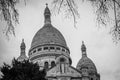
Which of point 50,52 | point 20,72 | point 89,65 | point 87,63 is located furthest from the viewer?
point 87,63

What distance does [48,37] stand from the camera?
168ft

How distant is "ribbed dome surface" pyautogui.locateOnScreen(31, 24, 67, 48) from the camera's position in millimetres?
49981

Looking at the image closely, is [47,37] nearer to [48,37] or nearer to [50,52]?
[48,37]

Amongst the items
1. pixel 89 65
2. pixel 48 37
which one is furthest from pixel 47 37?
pixel 89 65

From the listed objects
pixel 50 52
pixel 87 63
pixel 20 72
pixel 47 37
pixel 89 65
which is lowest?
pixel 20 72

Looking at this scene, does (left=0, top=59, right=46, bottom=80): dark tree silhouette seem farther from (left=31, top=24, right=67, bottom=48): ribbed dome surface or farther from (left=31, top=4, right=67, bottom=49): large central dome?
(left=31, top=24, right=67, bottom=48): ribbed dome surface

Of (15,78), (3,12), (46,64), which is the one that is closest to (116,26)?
(3,12)

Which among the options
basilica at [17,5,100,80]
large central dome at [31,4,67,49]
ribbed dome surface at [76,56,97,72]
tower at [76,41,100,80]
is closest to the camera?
basilica at [17,5,100,80]

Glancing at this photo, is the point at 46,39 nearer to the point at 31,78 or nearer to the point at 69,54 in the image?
the point at 69,54

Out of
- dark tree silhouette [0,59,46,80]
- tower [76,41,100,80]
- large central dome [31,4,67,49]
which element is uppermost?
large central dome [31,4,67,49]

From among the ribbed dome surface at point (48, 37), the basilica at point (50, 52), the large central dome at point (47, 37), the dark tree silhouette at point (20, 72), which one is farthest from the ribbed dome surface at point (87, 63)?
the dark tree silhouette at point (20, 72)

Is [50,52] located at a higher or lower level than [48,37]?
lower

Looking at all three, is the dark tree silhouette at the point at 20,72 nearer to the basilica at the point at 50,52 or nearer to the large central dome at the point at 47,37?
the basilica at the point at 50,52

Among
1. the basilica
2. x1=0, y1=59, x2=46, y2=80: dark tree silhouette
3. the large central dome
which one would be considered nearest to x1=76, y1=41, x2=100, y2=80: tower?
the basilica
